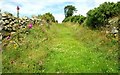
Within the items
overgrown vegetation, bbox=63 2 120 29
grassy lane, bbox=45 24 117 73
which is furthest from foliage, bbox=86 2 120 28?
grassy lane, bbox=45 24 117 73

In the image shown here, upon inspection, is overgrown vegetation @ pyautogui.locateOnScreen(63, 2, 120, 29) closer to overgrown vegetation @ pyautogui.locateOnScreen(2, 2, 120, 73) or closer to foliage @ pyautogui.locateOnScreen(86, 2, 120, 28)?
foliage @ pyautogui.locateOnScreen(86, 2, 120, 28)

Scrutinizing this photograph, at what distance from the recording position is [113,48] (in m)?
18.8

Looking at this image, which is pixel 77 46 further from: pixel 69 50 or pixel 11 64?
pixel 11 64

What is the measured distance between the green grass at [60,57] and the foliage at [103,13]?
3.62 m

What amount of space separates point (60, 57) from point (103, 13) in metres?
10.4

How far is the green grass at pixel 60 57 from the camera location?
50.9ft

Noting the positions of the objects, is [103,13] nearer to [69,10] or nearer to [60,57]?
[60,57]

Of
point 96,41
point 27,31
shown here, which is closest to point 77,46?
point 96,41

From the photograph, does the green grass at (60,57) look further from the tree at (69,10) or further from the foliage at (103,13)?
the tree at (69,10)

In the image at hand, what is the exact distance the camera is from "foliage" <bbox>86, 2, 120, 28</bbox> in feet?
84.2

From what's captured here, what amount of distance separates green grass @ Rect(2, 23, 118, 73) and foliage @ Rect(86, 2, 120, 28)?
362cm

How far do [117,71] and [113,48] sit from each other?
3912 mm

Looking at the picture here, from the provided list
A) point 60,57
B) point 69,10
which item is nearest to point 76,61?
point 60,57

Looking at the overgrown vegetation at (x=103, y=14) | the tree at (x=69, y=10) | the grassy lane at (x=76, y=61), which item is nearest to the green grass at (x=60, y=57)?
the grassy lane at (x=76, y=61)
